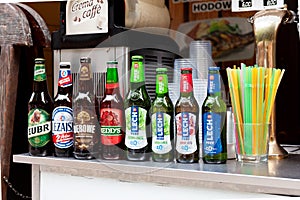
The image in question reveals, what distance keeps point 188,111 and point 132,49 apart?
0.36 meters

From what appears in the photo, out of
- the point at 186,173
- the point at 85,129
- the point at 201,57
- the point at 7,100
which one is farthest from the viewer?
the point at 7,100

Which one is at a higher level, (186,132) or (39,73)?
(39,73)

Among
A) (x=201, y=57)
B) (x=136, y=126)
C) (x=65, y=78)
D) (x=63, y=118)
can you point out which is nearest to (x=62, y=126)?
(x=63, y=118)

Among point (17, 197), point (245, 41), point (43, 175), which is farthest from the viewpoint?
point (245, 41)

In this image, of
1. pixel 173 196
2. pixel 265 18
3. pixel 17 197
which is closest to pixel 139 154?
pixel 173 196

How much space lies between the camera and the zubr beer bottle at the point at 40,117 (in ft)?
4.68

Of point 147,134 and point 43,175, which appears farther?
point 43,175

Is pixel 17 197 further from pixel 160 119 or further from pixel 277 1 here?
pixel 277 1

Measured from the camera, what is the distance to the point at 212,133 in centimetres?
125

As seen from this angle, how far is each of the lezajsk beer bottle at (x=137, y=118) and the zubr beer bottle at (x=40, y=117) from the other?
28cm

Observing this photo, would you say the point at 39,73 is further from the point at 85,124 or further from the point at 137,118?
the point at 137,118

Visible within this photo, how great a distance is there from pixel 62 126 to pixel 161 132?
34 cm

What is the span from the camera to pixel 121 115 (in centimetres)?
135

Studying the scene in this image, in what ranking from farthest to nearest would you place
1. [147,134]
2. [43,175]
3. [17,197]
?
[17,197] → [43,175] → [147,134]
